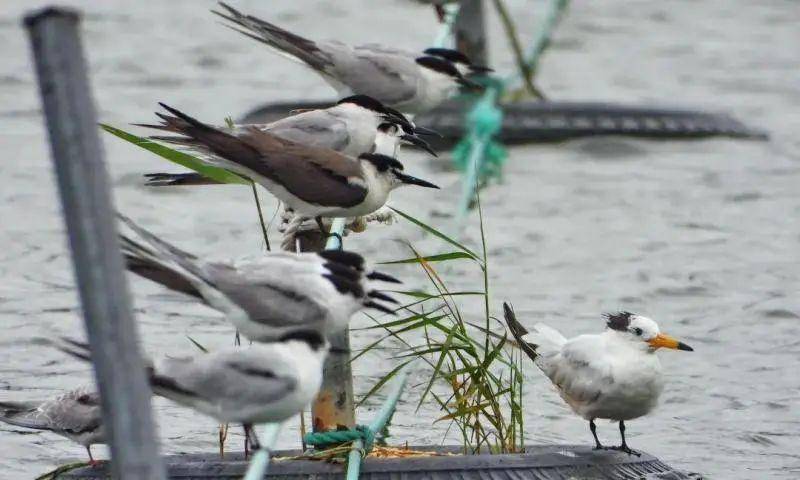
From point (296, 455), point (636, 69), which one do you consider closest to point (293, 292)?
point (296, 455)

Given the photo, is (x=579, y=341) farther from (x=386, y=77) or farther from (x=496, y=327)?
(x=496, y=327)

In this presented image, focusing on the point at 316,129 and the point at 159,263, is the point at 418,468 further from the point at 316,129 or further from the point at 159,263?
the point at 316,129

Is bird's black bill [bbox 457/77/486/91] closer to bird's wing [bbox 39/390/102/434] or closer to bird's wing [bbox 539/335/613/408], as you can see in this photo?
bird's wing [bbox 539/335/613/408]

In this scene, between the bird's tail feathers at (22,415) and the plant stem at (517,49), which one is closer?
the bird's tail feathers at (22,415)

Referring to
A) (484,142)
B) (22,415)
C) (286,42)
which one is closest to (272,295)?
(22,415)

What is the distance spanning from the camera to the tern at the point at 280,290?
3291mm

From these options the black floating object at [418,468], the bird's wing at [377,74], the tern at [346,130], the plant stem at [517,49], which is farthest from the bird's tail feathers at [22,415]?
the plant stem at [517,49]

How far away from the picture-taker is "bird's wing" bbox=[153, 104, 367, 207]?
384 cm

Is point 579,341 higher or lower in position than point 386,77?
lower

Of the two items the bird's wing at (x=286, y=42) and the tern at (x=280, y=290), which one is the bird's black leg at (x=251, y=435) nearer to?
the tern at (x=280, y=290)

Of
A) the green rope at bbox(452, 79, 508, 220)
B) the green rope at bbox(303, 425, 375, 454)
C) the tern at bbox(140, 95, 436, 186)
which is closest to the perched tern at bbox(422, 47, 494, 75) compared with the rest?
the green rope at bbox(452, 79, 508, 220)

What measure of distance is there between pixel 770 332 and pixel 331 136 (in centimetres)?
285

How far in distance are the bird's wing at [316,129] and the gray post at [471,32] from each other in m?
4.49

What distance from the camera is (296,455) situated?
3.99m
